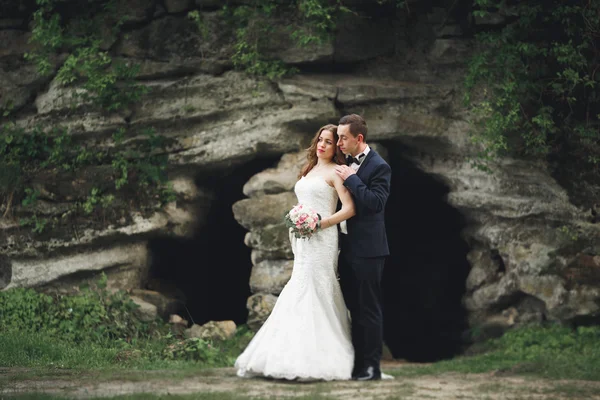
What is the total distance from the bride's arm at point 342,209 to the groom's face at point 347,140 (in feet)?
0.95

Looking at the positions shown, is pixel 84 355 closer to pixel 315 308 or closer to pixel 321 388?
pixel 315 308

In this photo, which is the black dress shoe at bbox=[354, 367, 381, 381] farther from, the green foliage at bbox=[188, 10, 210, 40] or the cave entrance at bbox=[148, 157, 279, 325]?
the green foliage at bbox=[188, 10, 210, 40]

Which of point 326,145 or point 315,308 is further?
point 326,145

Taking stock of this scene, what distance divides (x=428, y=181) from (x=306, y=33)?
3680mm

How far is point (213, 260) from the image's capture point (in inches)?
544

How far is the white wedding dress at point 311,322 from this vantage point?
6914 mm

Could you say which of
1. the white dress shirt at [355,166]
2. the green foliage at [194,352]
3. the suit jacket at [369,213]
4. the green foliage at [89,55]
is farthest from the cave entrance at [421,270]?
the suit jacket at [369,213]

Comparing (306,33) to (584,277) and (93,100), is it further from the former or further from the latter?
(584,277)

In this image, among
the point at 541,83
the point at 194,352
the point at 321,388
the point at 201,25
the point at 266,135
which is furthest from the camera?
the point at 201,25

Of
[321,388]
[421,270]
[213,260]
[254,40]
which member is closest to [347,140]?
[321,388]

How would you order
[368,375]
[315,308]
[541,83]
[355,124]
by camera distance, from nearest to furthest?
[368,375] < [315,308] < [355,124] < [541,83]

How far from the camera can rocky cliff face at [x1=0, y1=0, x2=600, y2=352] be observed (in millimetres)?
10875

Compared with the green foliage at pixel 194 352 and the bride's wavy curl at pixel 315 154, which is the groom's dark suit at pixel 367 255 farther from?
the green foliage at pixel 194 352

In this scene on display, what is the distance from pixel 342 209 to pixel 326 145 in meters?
0.66
